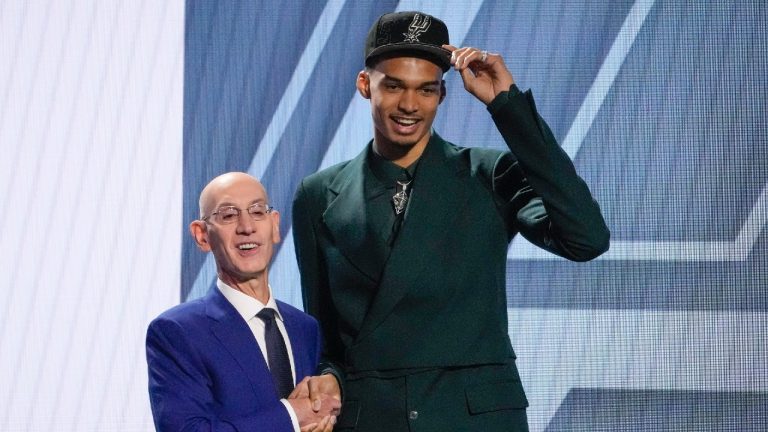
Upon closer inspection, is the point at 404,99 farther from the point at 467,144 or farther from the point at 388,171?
the point at 467,144

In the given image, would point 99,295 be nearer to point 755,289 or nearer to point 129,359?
point 129,359

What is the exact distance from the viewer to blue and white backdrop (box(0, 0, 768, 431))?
123 inches

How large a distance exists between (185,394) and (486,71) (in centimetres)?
77

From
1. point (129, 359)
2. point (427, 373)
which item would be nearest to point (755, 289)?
point (427, 373)

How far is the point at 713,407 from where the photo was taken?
3127 millimetres

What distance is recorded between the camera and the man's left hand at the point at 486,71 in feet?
6.13

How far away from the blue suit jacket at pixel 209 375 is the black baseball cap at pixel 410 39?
0.55m

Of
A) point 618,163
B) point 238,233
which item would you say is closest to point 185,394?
point 238,233

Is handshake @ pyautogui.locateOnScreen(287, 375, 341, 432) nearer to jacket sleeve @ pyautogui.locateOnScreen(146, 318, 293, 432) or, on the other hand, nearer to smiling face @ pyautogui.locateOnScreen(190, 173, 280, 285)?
jacket sleeve @ pyautogui.locateOnScreen(146, 318, 293, 432)

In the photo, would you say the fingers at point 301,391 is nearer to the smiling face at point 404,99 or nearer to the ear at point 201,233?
the ear at point 201,233

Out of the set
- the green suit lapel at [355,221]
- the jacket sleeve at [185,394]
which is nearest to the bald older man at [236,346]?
the jacket sleeve at [185,394]

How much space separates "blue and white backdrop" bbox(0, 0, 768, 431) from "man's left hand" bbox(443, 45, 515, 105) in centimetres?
126

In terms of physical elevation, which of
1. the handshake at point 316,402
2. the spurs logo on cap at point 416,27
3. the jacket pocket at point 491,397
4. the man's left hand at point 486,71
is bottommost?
the handshake at point 316,402

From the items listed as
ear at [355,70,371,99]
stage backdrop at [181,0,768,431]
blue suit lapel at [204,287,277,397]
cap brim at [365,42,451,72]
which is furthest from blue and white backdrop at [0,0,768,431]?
blue suit lapel at [204,287,277,397]
